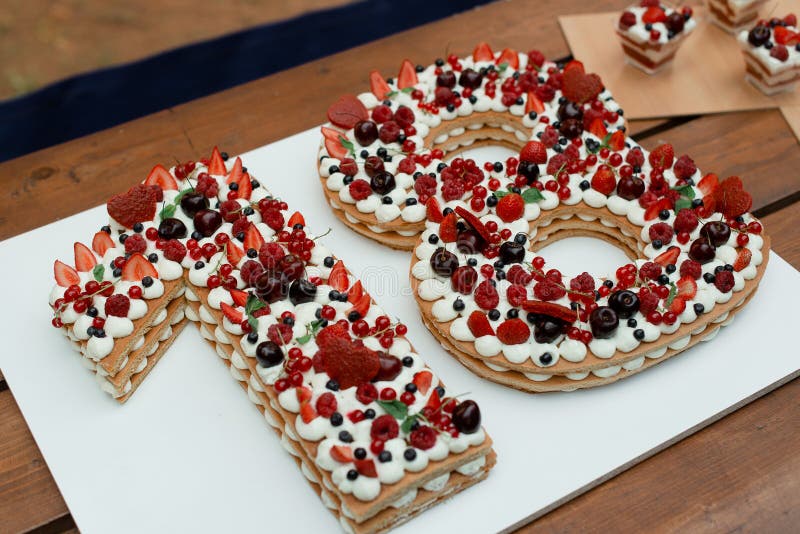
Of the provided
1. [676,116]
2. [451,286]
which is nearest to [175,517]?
[451,286]

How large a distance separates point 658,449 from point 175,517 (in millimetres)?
1542

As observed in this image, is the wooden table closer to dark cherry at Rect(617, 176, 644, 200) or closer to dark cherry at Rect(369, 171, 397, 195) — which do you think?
dark cherry at Rect(617, 176, 644, 200)

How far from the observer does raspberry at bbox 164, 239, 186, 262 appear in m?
2.88

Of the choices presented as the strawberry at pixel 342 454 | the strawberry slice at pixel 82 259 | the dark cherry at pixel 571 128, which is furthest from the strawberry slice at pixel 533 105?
the strawberry slice at pixel 82 259

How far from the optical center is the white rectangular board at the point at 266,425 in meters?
2.48

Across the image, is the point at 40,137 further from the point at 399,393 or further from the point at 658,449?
the point at 658,449

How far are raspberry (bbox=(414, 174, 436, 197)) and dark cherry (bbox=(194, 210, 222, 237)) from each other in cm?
76

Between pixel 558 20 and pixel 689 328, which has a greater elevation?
pixel 558 20

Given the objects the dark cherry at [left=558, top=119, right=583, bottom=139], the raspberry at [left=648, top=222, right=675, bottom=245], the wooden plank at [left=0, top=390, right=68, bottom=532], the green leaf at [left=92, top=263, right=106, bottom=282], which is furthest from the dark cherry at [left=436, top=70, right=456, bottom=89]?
the wooden plank at [left=0, top=390, right=68, bottom=532]

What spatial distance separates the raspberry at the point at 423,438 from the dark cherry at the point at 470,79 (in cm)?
169

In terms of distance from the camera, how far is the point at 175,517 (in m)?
2.47

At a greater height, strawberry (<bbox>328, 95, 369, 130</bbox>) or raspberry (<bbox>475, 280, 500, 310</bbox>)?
strawberry (<bbox>328, 95, 369, 130</bbox>)

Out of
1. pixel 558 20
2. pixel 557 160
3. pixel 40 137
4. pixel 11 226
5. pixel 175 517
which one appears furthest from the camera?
pixel 40 137

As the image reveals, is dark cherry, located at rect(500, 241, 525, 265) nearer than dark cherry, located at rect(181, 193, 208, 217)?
Yes
